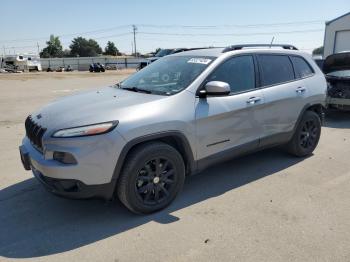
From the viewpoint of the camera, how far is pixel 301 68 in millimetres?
5496

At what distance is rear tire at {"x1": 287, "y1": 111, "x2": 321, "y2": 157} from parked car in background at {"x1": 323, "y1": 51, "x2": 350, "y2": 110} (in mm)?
3221

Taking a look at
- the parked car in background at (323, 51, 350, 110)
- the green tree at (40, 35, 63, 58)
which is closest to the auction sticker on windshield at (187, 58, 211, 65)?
the parked car in background at (323, 51, 350, 110)

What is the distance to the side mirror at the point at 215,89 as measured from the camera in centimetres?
391

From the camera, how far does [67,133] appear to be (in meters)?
3.29

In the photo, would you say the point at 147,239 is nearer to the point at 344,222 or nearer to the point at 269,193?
the point at 269,193

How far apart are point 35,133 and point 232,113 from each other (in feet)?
7.39

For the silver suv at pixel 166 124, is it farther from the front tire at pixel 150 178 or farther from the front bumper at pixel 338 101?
the front bumper at pixel 338 101

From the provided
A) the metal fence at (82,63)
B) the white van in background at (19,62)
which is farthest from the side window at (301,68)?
the metal fence at (82,63)

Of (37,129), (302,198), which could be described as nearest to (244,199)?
(302,198)

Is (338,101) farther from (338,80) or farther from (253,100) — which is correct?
(253,100)

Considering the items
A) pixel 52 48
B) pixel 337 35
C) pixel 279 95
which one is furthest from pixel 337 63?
pixel 52 48

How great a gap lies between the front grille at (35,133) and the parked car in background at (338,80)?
7.20 metres

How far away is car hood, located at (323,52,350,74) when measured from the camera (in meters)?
8.85

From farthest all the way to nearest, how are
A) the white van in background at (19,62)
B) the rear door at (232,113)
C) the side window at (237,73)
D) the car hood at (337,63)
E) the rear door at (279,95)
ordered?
the white van in background at (19,62)
the car hood at (337,63)
the rear door at (279,95)
the side window at (237,73)
the rear door at (232,113)
